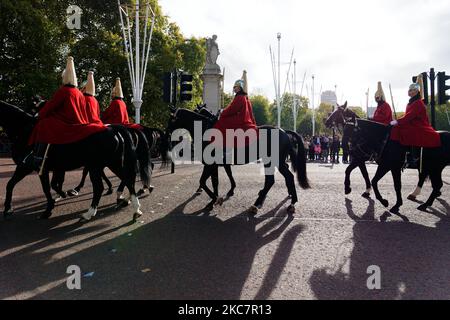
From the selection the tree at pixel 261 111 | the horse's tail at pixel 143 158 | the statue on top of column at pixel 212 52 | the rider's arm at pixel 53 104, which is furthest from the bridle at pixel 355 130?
the tree at pixel 261 111

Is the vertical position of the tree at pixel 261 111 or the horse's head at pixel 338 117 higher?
the tree at pixel 261 111

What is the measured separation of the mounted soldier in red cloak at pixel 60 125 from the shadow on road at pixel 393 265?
4.47 metres

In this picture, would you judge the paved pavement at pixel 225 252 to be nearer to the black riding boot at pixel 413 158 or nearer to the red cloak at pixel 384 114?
the black riding boot at pixel 413 158

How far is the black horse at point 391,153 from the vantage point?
7652 mm

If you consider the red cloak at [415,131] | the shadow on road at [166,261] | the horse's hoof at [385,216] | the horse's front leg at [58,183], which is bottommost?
the shadow on road at [166,261]

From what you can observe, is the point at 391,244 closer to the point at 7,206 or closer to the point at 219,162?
the point at 219,162

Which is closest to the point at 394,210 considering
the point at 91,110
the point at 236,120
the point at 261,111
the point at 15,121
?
the point at 236,120

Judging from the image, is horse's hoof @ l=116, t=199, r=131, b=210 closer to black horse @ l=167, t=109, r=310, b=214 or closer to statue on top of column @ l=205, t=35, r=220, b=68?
black horse @ l=167, t=109, r=310, b=214

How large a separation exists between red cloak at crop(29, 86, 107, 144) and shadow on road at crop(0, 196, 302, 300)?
4.93 ft

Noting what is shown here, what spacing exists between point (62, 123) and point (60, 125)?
0.05 meters

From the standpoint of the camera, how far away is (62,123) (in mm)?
6398
